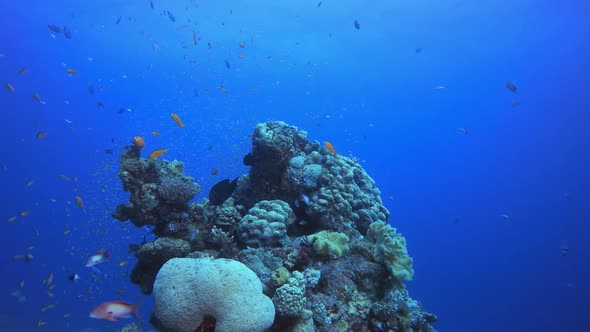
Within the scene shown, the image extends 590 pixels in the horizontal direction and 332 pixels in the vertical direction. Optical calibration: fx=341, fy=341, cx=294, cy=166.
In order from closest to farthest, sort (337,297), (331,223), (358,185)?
1. (337,297)
2. (331,223)
3. (358,185)

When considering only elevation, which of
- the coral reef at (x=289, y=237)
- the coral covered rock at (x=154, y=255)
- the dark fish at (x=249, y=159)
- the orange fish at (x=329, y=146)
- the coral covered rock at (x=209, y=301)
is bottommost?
the coral covered rock at (x=209, y=301)

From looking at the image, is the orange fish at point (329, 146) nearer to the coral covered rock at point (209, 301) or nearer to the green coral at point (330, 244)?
the green coral at point (330, 244)

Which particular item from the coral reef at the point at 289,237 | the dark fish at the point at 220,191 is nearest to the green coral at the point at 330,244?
the coral reef at the point at 289,237

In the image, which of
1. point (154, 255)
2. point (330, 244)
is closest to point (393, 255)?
point (330, 244)

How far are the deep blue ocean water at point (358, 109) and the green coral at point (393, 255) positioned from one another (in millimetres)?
24104

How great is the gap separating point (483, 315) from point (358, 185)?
68715mm

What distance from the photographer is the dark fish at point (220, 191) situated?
26.3 feet

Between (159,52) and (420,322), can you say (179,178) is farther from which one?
(159,52)

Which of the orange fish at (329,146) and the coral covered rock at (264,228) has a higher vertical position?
the orange fish at (329,146)

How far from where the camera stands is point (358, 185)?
1008 cm

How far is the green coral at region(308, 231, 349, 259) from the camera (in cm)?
671

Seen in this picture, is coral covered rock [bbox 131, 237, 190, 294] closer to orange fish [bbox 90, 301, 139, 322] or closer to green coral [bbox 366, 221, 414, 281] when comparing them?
orange fish [bbox 90, 301, 139, 322]

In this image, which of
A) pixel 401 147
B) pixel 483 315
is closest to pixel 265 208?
pixel 483 315

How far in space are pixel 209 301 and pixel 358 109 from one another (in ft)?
258
